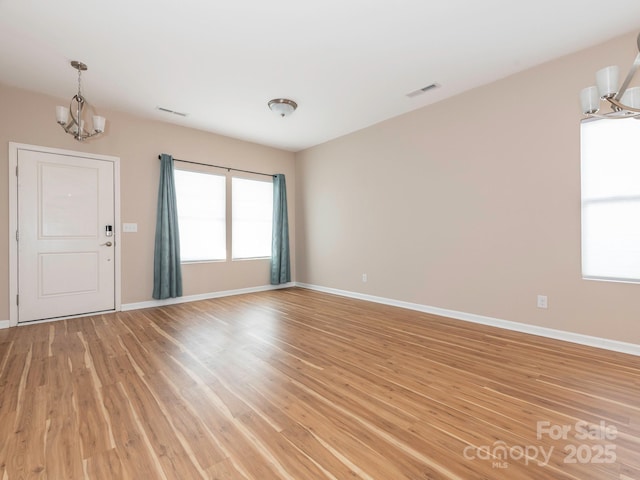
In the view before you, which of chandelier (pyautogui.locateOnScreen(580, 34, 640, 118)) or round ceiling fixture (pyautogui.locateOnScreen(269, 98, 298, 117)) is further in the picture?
round ceiling fixture (pyautogui.locateOnScreen(269, 98, 298, 117))

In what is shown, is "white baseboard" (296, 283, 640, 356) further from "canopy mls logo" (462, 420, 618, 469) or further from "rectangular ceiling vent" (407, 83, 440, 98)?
"rectangular ceiling vent" (407, 83, 440, 98)

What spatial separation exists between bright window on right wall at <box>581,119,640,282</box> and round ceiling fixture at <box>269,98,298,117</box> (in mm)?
3298

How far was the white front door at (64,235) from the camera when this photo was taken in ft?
12.6

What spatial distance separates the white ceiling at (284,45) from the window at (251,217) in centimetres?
188

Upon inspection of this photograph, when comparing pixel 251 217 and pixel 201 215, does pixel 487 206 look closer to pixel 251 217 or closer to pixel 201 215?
pixel 251 217

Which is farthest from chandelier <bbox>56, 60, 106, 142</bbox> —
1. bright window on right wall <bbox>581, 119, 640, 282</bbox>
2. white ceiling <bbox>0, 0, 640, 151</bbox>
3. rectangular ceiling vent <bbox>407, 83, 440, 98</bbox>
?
bright window on right wall <bbox>581, 119, 640, 282</bbox>

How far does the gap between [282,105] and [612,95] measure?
3352 millimetres

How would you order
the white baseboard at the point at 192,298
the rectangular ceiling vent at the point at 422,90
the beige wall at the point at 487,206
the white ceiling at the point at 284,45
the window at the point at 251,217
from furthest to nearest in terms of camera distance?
the window at the point at 251,217 → the white baseboard at the point at 192,298 → the rectangular ceiling vent at the point at 422,90 → the beige wall at the point at 487,206 → the white ceiling at the point at 284,45

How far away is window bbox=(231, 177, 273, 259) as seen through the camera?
19.0 feet

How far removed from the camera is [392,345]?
3014 millimetres

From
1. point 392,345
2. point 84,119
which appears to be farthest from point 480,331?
point 84,119

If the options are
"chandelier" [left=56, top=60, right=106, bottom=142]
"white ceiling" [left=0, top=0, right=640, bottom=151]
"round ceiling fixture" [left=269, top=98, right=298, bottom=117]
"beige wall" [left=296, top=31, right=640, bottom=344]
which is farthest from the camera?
"round ceiling fixture" [left=269, top=98, right=298, bottom=117]

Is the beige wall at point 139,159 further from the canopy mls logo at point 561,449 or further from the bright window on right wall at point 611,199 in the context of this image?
the bright window on right wall at point 611,199

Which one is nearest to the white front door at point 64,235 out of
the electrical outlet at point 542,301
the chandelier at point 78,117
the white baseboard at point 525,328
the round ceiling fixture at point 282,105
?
the chandelier at point 78,117
